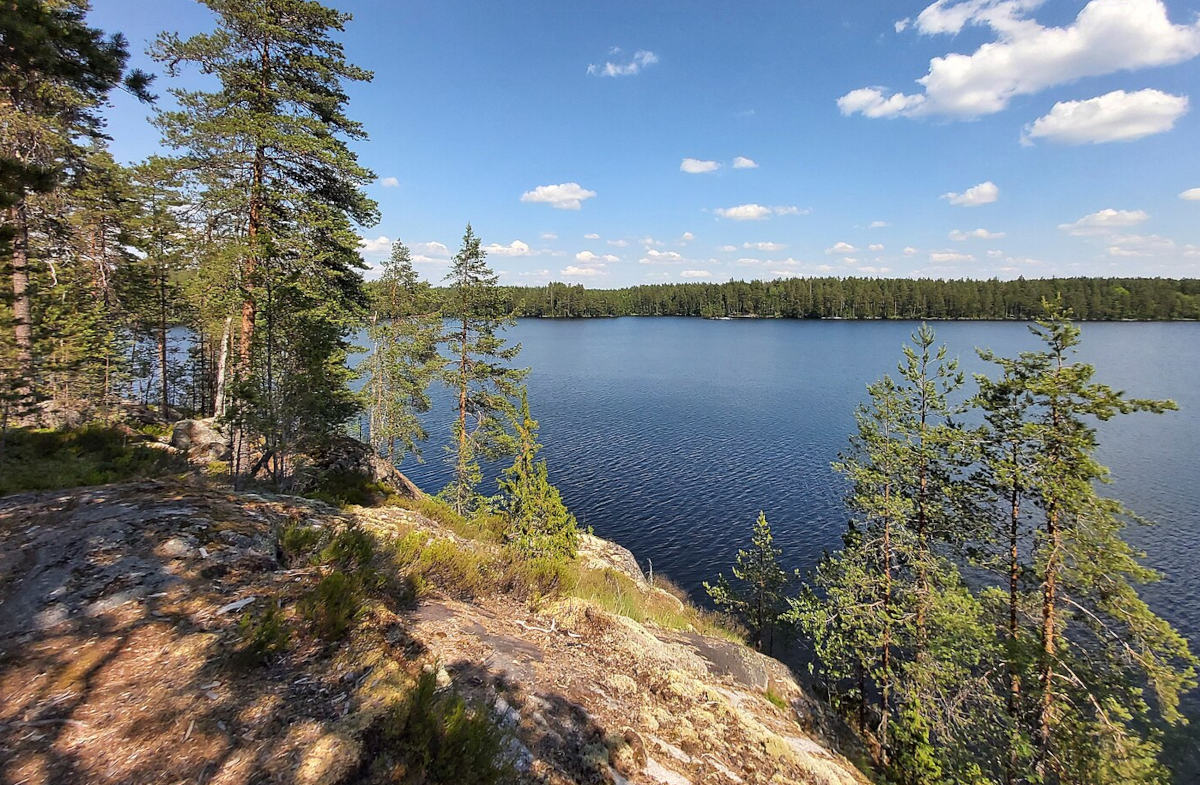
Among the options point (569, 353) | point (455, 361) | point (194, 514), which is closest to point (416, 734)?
point (194, 514)

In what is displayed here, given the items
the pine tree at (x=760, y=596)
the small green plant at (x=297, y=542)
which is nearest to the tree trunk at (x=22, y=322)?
the small green plant at (x=297, y=542)

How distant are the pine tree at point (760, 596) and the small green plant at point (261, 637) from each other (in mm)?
19965

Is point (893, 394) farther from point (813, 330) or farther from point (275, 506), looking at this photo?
point (813, 330)

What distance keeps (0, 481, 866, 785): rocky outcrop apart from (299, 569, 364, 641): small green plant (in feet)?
0.42

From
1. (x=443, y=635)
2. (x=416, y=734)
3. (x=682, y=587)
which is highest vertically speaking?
(x=416, y=734)

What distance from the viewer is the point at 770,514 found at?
102 feet

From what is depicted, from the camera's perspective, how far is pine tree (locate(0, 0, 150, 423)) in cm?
698

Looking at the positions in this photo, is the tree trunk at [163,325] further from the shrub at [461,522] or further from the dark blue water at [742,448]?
the shrub at [461,522]

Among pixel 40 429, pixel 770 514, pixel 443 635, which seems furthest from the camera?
pixel 770 514

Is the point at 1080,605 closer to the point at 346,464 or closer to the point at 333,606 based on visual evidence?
the point at 333,606

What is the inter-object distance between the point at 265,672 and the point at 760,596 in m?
22.0

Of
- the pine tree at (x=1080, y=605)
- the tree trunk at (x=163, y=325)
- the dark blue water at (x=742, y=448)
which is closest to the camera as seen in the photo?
the pine tree at (x=1080, y=605)

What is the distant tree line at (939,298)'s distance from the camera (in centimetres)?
14800

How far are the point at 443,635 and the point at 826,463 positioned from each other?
3835cm
